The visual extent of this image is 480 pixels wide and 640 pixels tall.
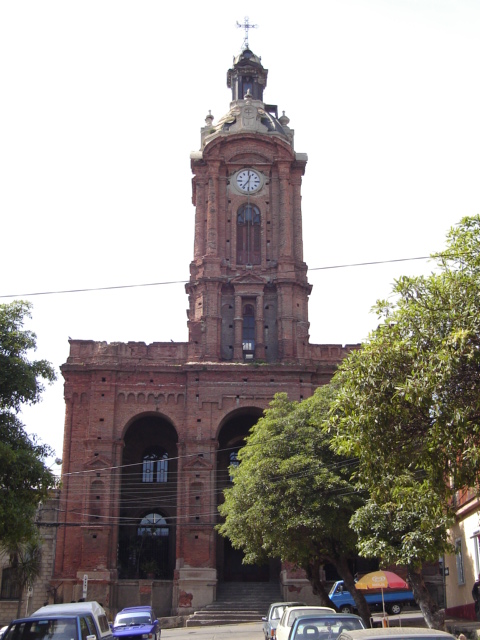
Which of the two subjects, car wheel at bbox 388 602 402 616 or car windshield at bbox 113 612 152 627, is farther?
car wheel at bbox 388 602 402 616

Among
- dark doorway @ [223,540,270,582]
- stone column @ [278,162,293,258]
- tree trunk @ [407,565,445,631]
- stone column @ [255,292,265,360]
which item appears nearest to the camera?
tree trunk @ [407,565,445,631]

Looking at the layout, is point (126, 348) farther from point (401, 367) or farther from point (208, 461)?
point (401, 367)

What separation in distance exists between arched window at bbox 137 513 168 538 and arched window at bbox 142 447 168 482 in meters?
2.23

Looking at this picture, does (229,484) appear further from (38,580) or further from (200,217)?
(200,217)

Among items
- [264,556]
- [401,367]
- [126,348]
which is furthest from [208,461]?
[401,367]

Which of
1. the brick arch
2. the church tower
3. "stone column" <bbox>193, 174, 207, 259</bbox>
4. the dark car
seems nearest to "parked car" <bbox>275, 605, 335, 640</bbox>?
the dark car

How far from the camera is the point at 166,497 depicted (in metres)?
44.5

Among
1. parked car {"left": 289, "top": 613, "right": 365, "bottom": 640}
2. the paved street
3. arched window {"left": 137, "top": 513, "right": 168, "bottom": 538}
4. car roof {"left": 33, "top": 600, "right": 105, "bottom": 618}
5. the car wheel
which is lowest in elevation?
the paved street

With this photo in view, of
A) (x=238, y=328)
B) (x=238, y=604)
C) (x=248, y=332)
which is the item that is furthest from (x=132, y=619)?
(x=248, y=332)

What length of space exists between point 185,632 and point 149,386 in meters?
14.6

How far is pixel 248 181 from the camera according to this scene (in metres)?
50.0

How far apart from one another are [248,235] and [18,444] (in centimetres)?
3150

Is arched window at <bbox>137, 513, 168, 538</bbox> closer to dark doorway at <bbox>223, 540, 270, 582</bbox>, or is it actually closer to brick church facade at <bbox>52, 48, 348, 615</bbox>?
brick church facade at <bbox>52, 48, 348, 615</bbox>

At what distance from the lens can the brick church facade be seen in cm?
4053
